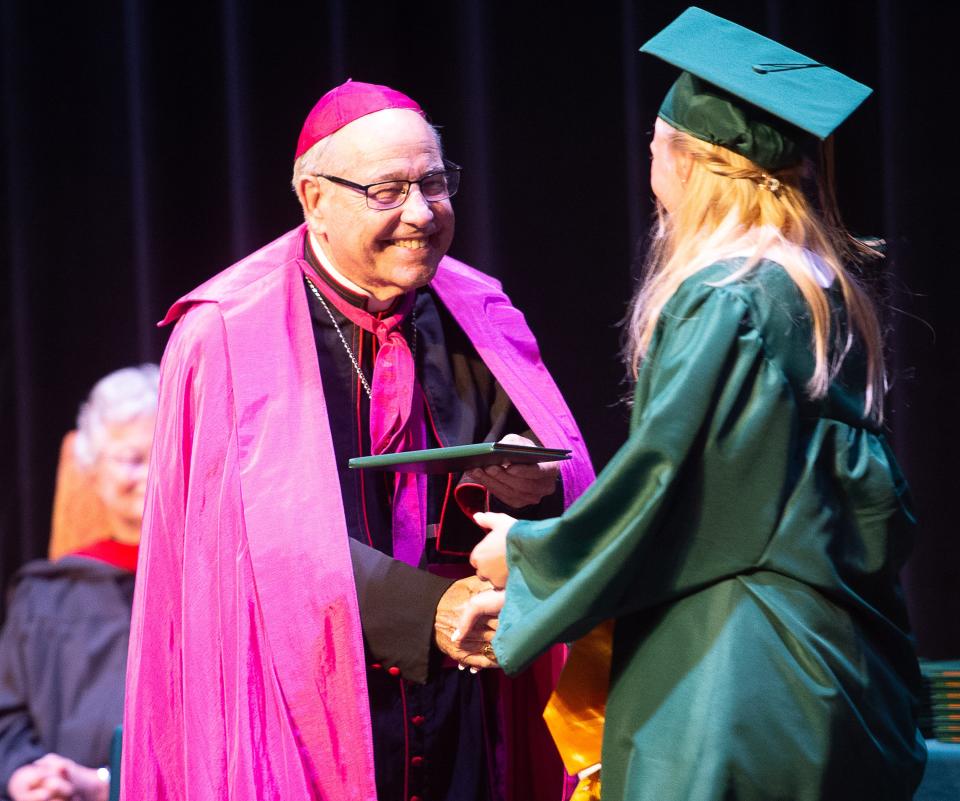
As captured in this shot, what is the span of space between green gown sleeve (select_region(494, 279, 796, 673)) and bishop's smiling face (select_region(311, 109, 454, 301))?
24.3 inches

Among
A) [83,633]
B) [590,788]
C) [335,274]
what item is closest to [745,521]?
[590,788]

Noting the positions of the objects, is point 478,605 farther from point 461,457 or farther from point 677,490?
point 677,490

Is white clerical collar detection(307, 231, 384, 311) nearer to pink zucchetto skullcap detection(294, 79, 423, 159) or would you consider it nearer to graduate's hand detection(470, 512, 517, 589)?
pink zucchetto skullcap detection(294, 79, 423, 159)

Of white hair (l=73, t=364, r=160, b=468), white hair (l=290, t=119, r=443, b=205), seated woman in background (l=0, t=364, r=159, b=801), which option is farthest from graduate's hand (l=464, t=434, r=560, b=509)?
white hair (l=73, t=364, r=160, b=468)

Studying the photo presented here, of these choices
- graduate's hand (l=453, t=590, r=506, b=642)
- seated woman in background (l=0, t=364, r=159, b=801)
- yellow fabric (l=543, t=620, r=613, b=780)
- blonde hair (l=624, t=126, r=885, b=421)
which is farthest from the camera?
seated woman in background (l=0, t=364, r=159, b=801)

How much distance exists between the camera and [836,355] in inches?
76.8

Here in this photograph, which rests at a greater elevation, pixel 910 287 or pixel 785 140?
pixel 785 140

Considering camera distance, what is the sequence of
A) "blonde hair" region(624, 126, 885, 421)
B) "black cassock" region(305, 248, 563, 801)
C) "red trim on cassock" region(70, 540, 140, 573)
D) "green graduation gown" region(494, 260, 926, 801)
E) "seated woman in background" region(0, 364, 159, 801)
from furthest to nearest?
"red trim on cassock" region(70, 540, 140, 573)
"seated woman in background" region(0, 364, 159, 801)
"black cassock" region(305, 248, 563, 801)
"blonde hair" region(624, 126, 885, 421)
"green graduation gown" region(494, 260, 926, 801)

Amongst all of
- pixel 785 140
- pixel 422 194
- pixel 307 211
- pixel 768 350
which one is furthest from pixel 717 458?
pixel 307 211

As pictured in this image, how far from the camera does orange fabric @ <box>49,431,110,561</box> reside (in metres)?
3.79

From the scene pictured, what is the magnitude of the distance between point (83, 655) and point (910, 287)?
232 centimetres

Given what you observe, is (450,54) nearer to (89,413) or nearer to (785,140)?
(89,413)

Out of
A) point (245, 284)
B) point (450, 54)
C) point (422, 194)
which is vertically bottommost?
point (245, 284)

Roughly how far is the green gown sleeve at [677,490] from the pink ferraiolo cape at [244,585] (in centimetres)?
45
